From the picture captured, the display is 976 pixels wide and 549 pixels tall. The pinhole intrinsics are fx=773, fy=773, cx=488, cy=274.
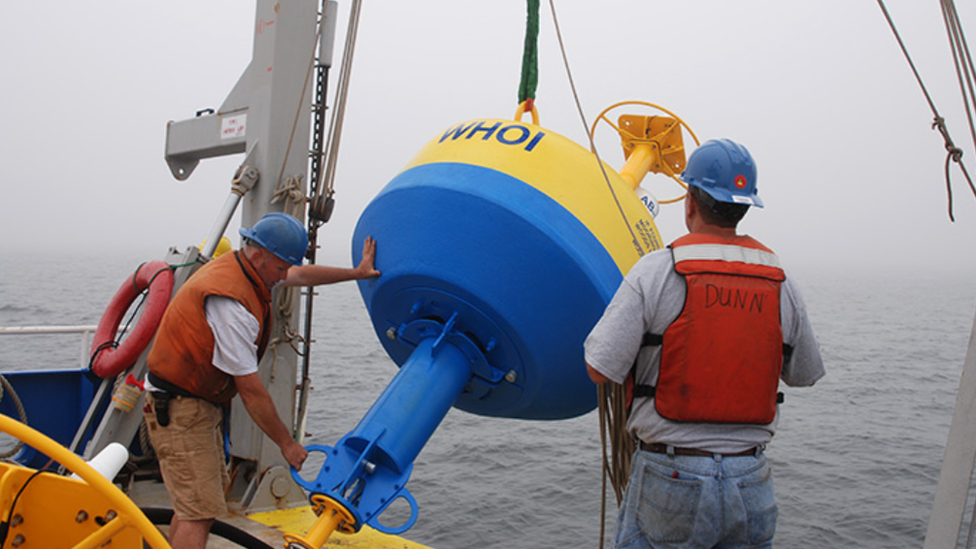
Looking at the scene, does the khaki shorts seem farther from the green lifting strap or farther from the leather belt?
the green lifting strap

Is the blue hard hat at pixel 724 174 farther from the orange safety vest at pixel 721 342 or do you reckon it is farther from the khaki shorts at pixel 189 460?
the khaki shorts at pixel 189 460

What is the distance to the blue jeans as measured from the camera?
6.82 feet

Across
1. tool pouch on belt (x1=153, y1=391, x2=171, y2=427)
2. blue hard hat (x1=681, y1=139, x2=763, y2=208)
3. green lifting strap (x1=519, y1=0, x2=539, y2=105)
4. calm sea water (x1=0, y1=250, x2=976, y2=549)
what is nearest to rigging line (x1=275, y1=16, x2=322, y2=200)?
green lifting strap (x1=519, y1=0, x2=539, y2=105)

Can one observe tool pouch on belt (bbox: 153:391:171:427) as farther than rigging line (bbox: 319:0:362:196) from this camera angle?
No

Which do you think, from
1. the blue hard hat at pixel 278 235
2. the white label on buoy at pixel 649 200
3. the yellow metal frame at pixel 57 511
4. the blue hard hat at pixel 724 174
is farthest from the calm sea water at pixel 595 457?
the yellow metal frame at pixel 57 511

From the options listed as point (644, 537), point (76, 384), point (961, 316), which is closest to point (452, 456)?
point (76, 384)

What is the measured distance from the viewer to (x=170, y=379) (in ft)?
9.62

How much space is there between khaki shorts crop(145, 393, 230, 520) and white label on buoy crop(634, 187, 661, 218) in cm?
212

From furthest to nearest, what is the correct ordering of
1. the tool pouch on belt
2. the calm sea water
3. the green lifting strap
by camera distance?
the calm sea water
the green lifting strap
the tool pouch on belt

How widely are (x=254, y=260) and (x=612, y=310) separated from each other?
1510mm

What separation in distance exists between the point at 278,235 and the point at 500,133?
0.96m

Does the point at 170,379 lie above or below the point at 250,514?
above

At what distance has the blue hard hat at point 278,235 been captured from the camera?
114 inches

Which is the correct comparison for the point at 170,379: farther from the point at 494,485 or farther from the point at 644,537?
the point at 494,485
